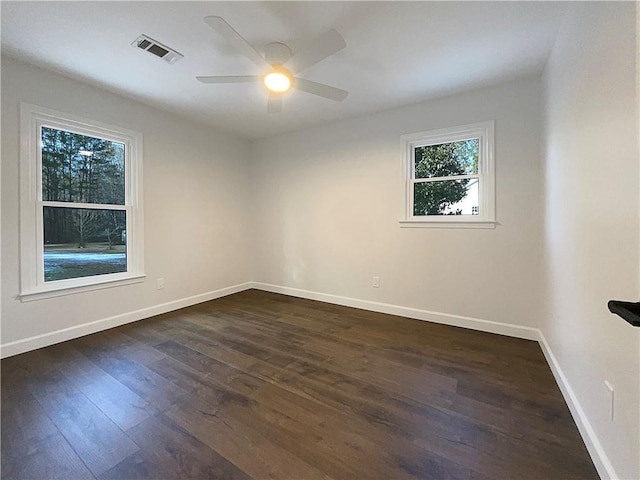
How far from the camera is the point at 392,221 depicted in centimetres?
343

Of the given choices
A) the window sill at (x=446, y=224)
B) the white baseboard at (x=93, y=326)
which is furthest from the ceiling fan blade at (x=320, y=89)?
the white baseboard at (x=93, y=326)

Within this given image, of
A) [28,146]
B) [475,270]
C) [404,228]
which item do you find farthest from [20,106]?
[475,270]

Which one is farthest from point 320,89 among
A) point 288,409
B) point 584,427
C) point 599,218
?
point 584,427

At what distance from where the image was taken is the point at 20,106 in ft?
7.88

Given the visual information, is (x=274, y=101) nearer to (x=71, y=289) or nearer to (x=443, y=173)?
(x=443, y=173)

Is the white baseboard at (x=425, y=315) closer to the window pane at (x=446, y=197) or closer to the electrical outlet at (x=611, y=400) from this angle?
the window pane at (x=446, y=197)

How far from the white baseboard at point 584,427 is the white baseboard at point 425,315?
0.59 metres

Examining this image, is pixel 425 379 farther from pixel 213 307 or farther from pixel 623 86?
pixel 213 307

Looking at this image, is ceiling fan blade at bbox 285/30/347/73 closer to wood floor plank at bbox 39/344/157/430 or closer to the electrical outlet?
the electrical outlet

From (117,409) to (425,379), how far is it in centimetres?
201

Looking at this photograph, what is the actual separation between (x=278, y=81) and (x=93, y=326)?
9.90 ft

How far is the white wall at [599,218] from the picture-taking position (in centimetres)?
104

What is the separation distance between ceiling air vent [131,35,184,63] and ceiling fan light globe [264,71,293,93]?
79 cm

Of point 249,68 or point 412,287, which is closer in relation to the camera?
point 249,68
